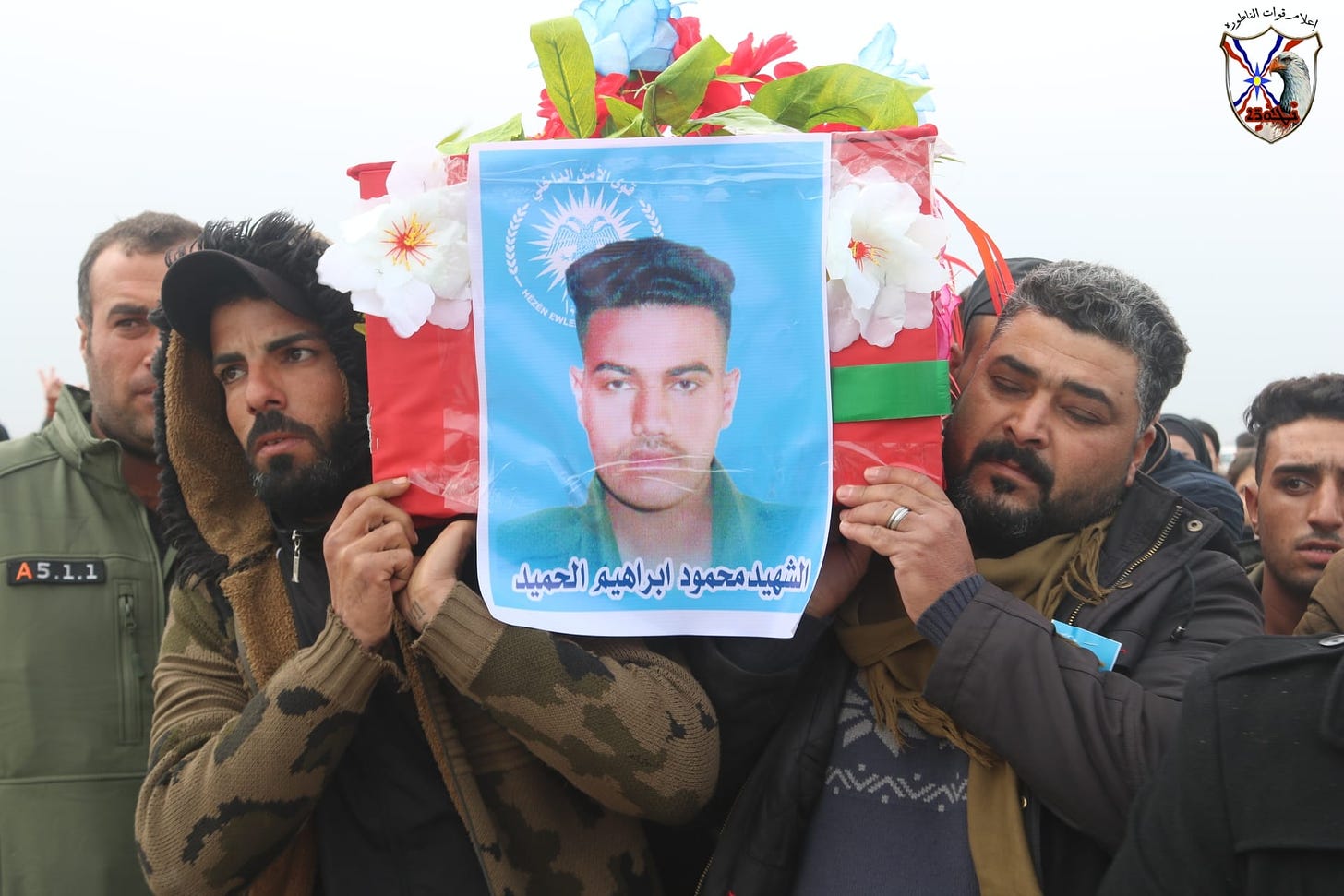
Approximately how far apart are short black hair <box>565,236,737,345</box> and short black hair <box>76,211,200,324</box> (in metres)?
1.69

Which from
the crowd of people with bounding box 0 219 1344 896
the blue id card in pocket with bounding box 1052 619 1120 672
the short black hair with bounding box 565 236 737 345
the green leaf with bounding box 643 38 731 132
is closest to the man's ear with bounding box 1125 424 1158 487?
the crowd of people with bounding box 0 219 1344 896

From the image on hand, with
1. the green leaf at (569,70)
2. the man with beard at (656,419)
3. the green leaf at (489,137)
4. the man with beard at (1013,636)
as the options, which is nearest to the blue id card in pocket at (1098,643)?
the man with beard at (1013,636)

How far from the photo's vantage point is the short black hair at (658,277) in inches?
84.5

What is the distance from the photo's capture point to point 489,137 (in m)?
2.33

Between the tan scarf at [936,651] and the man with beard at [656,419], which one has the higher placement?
the man with beard at [656,419]

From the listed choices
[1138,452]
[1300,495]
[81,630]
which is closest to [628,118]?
[1138,452]

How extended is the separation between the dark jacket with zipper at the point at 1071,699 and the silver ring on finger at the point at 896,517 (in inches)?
7.1

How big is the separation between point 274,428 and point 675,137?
1034 mm

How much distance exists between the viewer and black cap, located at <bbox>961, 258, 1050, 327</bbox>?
9.44 feet

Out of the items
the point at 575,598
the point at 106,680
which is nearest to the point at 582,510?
the point at 575,598

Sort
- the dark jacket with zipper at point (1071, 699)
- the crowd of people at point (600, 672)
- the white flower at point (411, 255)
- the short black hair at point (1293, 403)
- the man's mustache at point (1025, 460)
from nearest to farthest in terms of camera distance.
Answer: the dark jacket with zipper at point (1071, 699) → the crowd of people at point (600, 672) → the white flower at point (411, 255) → the man's mustache at point (1025, 460) → the short black hair at point (1293, 403)

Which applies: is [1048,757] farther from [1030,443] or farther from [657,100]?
[657,100]

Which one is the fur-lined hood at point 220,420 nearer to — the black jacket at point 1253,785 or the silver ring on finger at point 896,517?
the silver ring on finger at point 896,517

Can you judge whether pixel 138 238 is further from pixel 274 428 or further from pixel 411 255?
pixel 411 255
